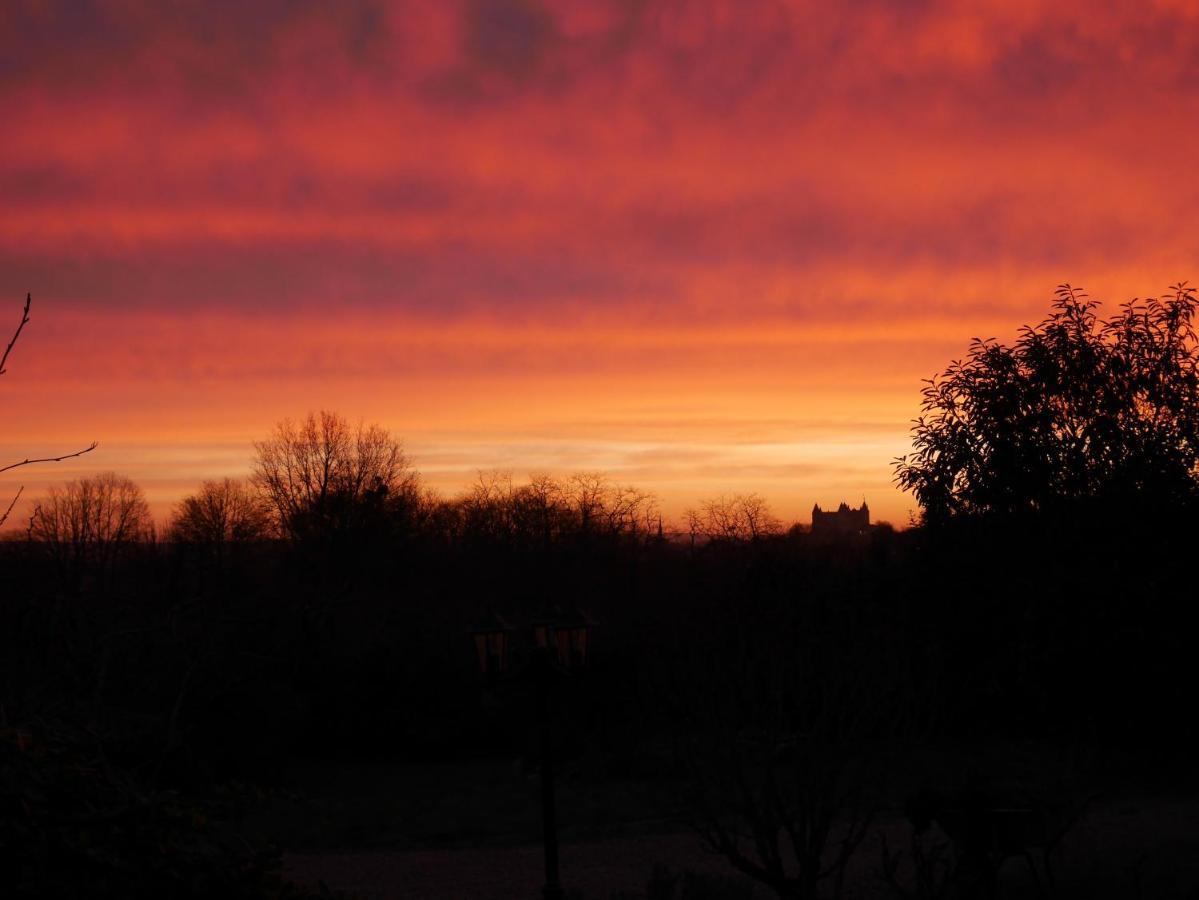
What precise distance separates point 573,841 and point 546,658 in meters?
5.04

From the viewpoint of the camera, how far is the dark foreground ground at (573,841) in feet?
34.1

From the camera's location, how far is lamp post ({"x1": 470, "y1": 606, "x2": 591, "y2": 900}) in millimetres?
9586

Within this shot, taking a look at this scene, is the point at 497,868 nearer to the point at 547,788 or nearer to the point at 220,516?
the point at 547,788

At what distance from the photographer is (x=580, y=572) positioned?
41344mm

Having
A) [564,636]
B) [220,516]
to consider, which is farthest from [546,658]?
[220,516]

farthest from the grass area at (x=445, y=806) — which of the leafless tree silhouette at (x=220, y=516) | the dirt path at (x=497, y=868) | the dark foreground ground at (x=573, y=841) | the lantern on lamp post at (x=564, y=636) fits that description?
the leafless tree silhouette at (x=220, y=516)

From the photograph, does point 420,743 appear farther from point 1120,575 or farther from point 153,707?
point 1120,575

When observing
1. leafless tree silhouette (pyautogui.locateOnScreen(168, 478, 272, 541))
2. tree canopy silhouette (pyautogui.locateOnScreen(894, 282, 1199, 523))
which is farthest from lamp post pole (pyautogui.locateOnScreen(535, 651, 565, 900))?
leafless tree silhouette (pyautogui.locateOnScreen(168, 478, 272, 541))

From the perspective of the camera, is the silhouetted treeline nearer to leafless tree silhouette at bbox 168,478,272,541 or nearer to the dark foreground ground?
the dark foreground ground

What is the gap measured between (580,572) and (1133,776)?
83.9 feet

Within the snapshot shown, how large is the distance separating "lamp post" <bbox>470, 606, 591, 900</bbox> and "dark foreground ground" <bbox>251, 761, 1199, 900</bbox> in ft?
3.01

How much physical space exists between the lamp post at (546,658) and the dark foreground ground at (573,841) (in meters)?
0.92

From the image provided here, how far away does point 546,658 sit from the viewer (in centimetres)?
1007

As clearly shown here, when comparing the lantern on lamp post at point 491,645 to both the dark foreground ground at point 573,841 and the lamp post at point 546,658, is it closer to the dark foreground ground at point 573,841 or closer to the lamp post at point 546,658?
the lamp post at point 546,658
